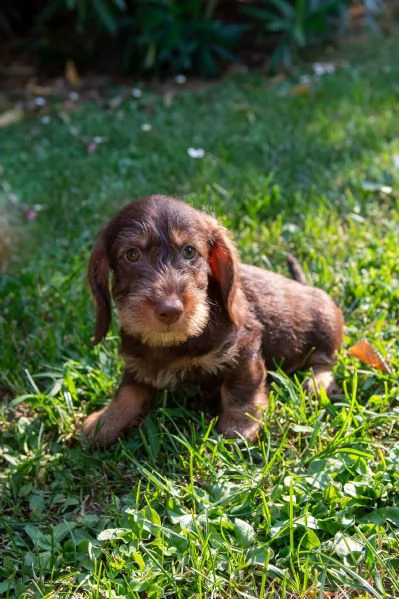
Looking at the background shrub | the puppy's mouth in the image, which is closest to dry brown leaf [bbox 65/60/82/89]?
the background shrub

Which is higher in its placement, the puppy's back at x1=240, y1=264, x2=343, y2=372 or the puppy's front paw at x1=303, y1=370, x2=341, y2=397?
the puppy's back at x1=240, y1=264, x2=343, y2=372

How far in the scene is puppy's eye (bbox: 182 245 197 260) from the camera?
296cm

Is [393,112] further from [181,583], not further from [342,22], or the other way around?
[181,583]

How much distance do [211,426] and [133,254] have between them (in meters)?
0.79

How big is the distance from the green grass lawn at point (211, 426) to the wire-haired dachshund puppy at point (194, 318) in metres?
0.12

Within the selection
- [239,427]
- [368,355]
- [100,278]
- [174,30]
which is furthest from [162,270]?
[174,30]

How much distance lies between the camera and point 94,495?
9.45 feet

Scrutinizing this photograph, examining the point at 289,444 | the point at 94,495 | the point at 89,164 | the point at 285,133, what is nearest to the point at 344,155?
the point at 285,133

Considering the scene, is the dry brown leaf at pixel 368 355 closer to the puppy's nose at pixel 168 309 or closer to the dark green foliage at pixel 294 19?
the puppy's nose at pixel 168 309

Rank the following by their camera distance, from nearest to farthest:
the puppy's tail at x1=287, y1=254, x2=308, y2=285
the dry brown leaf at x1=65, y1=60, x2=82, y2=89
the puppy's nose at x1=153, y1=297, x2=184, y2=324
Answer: the puppy's nose at x1=153, y1=297, x2=184, y2=324 → the puppy's tail at x1=287, y1=254, x2=308, y2=285 → the dry brown leaf at x1=65, y1=60, x2=82, y2=89

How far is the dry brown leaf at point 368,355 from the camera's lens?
11.0 ft

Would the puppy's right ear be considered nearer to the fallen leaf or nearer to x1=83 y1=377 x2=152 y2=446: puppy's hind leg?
x1=83 y1=377 x2=152 y2=446: puppy's hind leg

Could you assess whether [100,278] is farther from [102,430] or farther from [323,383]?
[323,383]

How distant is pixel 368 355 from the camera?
340 cm
